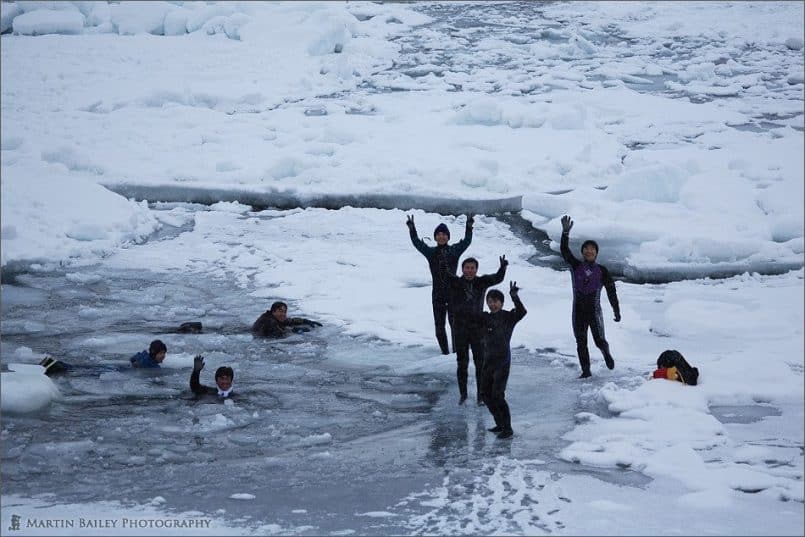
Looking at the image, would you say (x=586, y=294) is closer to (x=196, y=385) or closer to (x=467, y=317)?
(x=467, y=317)

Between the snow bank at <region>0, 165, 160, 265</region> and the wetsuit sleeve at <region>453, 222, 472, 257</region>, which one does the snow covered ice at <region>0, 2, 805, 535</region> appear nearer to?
the snow bank at <region>0, 165, 160, 265</region>

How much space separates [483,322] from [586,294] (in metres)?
1.66

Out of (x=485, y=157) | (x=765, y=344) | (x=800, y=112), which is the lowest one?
(x=765, y=344)

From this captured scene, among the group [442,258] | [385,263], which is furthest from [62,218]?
[442,258]

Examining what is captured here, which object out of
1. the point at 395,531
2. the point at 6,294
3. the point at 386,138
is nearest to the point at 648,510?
the point at 395,531

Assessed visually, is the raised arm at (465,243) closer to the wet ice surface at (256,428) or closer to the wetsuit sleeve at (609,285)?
the wet ice surface at (256,428)

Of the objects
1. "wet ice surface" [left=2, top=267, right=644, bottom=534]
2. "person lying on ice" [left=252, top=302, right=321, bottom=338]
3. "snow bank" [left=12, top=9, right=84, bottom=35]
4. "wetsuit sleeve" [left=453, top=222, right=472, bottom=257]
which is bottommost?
"wet ice surface" [left=2, top=267, right=644, bottom=534]

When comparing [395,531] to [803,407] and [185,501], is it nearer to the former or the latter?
[185,501]

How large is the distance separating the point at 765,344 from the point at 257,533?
19.7 feet

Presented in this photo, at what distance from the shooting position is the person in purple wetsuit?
855 centimetres

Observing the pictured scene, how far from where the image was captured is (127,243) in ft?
45.3

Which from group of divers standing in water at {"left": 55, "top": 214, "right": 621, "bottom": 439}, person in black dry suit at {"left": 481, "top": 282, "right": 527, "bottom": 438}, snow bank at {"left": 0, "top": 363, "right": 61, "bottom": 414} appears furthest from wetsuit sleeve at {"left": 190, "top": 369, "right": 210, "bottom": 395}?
person in black dry suit at {"left": 481, "top": 282, "right": 527, "bottom": 438}

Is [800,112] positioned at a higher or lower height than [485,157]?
higher

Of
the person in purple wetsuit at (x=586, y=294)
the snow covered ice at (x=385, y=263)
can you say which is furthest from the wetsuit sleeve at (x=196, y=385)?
the person in purple wetsuit at (x=586, y=294)
